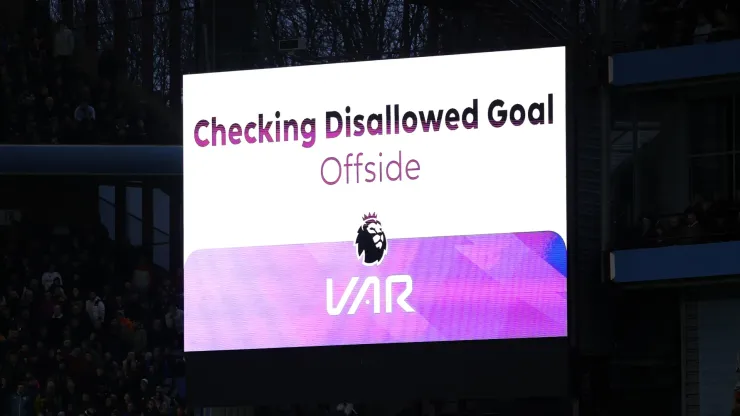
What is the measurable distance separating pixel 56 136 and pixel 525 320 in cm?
1162

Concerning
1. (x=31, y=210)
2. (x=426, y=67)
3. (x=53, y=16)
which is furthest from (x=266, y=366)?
(x=53, y=16)

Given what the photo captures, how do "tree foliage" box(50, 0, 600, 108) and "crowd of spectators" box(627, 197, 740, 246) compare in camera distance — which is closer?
"crowd of spectators" box(627, 197, 740, 246)

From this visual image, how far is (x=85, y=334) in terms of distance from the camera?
1003 inches

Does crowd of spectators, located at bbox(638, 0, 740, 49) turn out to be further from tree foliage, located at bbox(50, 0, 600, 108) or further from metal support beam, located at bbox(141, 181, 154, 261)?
metal support beam, located at bbox(141, 181, 154, 261)

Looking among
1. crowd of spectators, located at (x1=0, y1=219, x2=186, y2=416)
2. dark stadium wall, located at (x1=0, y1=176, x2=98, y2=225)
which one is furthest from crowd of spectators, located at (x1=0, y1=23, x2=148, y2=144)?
dark stadium wall, located at (x1=0, y1=176, x2=98, y2=225)

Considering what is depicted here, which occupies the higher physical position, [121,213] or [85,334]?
[121,213]

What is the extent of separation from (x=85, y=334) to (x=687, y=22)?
9.69m

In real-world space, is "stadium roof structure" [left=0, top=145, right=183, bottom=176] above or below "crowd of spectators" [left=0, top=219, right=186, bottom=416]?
above

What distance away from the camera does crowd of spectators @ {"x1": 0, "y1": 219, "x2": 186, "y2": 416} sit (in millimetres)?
24328

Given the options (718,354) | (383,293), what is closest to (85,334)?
(383,293)

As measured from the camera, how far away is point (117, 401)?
24.4 meters

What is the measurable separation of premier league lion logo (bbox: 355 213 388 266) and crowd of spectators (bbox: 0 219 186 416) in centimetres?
632

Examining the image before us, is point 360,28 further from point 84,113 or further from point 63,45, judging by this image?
point 84,113

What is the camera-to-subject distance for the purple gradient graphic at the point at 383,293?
704 inches
